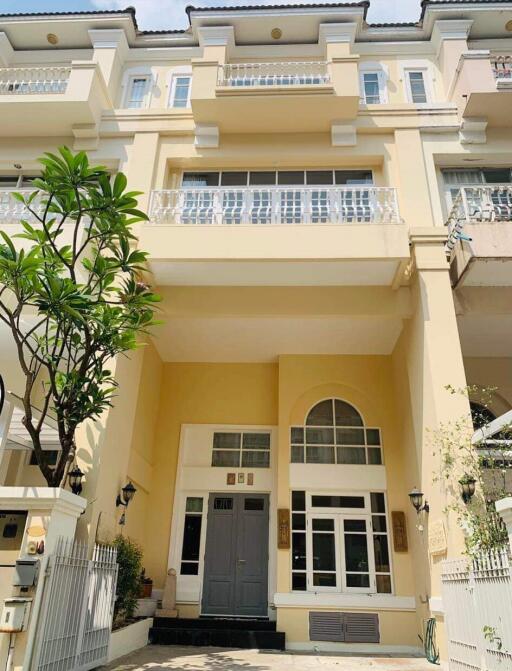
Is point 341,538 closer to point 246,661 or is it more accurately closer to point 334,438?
point 334,438

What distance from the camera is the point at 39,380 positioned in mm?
7824

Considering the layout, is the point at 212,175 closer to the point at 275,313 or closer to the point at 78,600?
the point at 275,313

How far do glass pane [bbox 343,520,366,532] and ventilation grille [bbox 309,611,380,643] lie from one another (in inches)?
54.4

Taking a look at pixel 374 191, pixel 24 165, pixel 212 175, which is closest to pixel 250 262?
pixel 374 191

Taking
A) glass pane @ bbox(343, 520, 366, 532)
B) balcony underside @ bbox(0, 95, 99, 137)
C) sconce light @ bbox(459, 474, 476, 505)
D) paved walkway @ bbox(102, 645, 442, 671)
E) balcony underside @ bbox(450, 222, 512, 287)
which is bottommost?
paved walkway @ bbox(102, 645, 442, 671)

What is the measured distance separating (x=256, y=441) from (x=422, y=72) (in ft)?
29.5

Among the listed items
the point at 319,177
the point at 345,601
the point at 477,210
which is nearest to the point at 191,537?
the point at 345,601

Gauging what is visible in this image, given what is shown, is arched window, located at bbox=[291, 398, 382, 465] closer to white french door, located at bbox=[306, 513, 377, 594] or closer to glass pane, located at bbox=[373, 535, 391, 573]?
white french door, located at bbox=[306, 513, 377, 594]

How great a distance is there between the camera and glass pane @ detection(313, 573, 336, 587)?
8727mm

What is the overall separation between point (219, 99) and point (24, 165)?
4.24 metres

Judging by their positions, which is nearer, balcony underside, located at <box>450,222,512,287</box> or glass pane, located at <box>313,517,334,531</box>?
balcony underside, located at <box>450,222,512,287</box>

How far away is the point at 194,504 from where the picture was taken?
32.5 ft

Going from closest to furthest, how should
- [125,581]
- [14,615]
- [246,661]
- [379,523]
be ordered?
[14,615] < [246,661] < [125,581] < [379,523]

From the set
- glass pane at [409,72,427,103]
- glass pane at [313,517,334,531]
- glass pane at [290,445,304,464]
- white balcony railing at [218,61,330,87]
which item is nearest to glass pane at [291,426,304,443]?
glass pane at [290,445,304,464]
